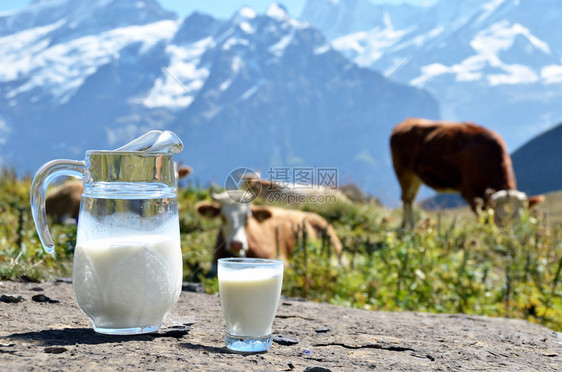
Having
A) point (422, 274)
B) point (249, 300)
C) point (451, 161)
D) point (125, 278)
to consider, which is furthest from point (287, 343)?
point (451, 161)

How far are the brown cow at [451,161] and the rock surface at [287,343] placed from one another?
6185 mm

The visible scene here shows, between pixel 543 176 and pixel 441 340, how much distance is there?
3282 inches

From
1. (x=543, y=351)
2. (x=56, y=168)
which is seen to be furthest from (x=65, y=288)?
(x=543, y=351)

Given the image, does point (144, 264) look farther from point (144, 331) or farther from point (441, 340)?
point (441, 340)

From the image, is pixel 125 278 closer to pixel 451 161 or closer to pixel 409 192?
pixel 451 161

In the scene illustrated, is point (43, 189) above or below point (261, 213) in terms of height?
above

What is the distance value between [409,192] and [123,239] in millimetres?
9176

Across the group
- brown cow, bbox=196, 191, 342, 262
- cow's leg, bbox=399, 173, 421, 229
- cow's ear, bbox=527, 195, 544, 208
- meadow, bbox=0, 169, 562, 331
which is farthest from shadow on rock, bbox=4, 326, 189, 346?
cow's leg, bbox=399, 173, 421, 229

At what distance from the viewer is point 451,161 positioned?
9875 mm

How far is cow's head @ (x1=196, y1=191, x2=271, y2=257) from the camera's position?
20.5 ft

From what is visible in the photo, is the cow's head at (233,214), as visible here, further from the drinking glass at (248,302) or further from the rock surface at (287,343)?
the drinking glass at (248,302)

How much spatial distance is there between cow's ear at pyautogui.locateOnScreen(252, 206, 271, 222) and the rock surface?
11.4 ft

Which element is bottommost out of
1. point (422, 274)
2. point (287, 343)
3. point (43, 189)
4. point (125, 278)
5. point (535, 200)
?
point (422, 274)

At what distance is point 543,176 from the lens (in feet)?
258
